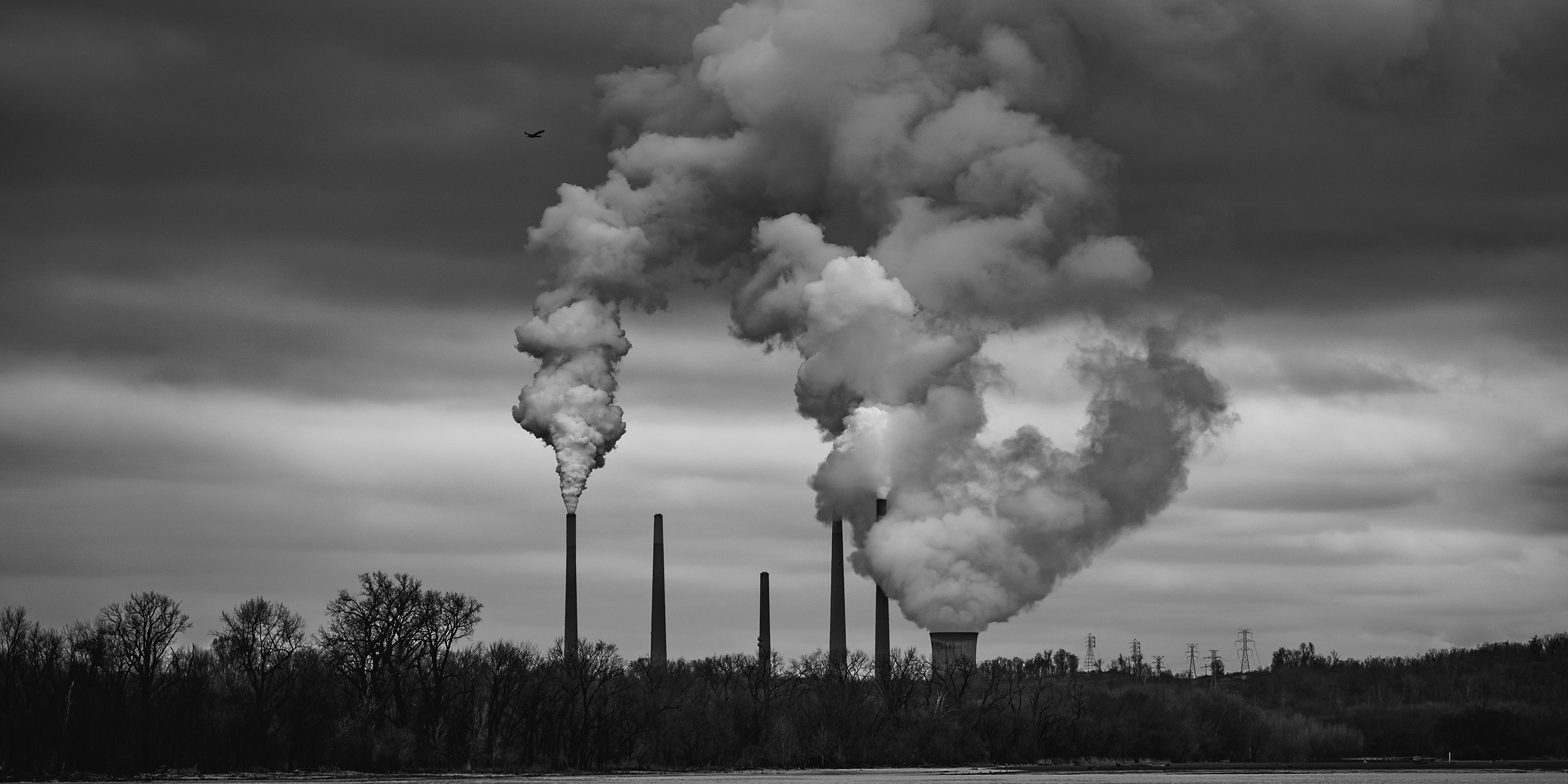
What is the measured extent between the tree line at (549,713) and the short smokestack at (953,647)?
31.4 inches

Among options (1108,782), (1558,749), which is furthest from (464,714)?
(1558,749)

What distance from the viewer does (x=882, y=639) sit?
379ft

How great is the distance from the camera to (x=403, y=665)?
335ft

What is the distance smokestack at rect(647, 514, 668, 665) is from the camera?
118 m

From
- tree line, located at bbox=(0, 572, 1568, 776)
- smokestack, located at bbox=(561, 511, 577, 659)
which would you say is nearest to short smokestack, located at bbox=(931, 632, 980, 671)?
tree line, located at bbox=(0, 572, 1568, 776)

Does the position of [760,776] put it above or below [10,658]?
below

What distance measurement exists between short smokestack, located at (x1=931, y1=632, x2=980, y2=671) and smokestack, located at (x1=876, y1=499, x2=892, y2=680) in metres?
4.20

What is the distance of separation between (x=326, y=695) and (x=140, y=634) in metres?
9.71

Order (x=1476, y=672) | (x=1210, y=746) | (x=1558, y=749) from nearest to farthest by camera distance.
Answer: (x=1210, y=746) → (x=1558, y=749) → (x=1476, y=672)

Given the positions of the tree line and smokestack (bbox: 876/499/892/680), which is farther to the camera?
smokestack (bbox: 876/499/892/680)

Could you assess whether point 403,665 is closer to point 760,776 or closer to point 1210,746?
point 760,776

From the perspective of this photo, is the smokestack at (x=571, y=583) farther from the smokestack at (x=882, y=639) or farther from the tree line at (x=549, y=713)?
the smokestack at (x=882, y=639)

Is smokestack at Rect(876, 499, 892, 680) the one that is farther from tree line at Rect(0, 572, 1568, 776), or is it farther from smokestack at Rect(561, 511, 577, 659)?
→ smokestack at Rect(561, 511, 577, 659)

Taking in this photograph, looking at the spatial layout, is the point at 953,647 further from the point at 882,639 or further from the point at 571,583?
the point at 571,583
